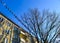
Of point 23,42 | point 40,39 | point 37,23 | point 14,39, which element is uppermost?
point 37,23

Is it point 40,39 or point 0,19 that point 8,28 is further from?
point 40,39

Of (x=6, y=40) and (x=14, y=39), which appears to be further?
(x=14, y=39)

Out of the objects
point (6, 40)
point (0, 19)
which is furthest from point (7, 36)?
point (0, 19)

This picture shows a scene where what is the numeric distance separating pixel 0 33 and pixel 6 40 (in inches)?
69.7

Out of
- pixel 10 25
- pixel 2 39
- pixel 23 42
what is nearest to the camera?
pixel 2 39

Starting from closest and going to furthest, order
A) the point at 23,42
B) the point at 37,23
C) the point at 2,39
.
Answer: the point at 37,23 → the point at 2,39 → the point at 23,42

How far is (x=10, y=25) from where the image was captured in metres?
27.6

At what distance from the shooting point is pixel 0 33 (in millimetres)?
26000

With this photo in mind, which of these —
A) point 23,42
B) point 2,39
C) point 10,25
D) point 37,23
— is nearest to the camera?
point 37,23

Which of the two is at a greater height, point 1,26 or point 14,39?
point 1,26

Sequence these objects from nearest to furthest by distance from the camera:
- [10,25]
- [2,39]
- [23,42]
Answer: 1. [2,39]
2. [10,25]
3. [23,42]

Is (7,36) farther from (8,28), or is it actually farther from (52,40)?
(52,40)

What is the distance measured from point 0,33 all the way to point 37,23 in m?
7.01

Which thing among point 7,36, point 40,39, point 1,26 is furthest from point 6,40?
point 40,39
